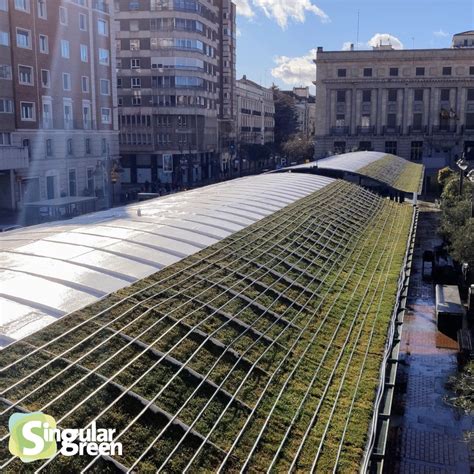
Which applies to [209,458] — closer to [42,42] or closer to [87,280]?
[87,280]

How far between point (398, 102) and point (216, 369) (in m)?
79.4

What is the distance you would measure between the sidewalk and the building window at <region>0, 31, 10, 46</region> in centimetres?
3404

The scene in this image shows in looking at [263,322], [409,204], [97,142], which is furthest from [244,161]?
[263,322]

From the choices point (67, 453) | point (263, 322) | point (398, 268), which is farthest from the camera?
point (398, 268)

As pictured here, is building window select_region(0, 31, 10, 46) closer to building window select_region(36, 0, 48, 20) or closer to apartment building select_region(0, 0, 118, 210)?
apartment building select_region(0, 0, 118, 210)

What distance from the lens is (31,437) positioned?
6863mm

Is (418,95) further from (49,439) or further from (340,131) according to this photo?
(49,439)

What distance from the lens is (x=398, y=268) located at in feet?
63.1

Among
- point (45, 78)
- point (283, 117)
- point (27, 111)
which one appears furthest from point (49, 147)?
point (283, 117)

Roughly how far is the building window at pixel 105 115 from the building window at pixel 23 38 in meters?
11.6

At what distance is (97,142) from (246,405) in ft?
164

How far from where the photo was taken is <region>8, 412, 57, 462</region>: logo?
666 centimetres

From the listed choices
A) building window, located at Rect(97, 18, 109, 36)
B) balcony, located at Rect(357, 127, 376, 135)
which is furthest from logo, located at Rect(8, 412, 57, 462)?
balcony, located at Rect(357, 127, 376, 135)

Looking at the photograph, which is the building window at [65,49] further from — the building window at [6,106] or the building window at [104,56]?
the building window at [6,106]
